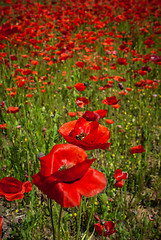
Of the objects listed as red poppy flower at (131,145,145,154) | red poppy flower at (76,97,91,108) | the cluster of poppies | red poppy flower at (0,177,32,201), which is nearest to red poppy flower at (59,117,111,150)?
the cluster of poppies

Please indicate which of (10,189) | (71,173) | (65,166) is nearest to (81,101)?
(10,189)

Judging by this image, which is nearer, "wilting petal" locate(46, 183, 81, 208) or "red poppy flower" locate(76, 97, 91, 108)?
"wilting petal" locate(46, 183, 81, 208)

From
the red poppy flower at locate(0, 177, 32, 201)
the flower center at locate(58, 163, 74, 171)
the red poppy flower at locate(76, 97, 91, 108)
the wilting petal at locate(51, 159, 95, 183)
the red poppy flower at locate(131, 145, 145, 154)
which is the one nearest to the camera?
the wilting petal at locate(51, 159, 95, 183)

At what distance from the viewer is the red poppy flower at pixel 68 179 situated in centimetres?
59

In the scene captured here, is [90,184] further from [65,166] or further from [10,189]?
[10,189]

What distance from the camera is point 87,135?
0.74m

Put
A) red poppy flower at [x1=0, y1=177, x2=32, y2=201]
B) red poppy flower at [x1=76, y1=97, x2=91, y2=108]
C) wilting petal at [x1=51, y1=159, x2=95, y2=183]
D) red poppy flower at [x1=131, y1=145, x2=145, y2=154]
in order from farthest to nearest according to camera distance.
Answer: red poppy flower at [x1=76, y1=97, x2=91, y2=108]
red poppy flower at [x1=131, y1=145, x2=145, y2=154]
red poppy flower at [x1=0, y1=177, x2=32, y2=201]
wilting petal at [x1=51, y1=159, x2=95, y2=183]

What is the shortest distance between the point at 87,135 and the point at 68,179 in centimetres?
18

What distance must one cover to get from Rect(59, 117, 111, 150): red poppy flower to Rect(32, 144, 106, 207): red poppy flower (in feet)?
0.18

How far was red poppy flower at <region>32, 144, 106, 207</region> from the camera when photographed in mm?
593

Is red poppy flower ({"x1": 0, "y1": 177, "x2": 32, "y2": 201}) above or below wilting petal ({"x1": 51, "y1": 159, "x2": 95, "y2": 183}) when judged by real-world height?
below

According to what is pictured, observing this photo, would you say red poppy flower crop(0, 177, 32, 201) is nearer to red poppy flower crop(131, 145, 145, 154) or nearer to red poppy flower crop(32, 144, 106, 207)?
red poppy flower crop(32, 144, 106, 207)

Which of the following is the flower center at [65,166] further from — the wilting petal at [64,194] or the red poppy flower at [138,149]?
the red poppy flower at [138,149]

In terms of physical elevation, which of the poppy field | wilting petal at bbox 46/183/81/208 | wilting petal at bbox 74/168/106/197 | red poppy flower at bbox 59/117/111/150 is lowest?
the poppy field
